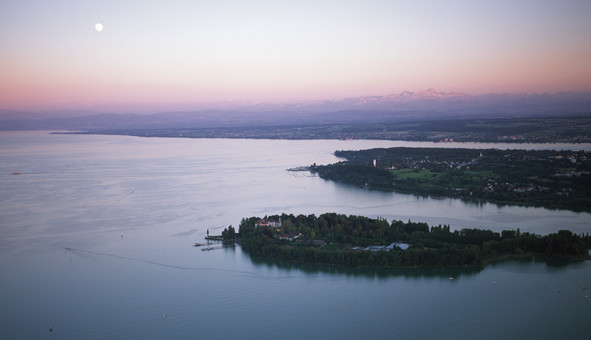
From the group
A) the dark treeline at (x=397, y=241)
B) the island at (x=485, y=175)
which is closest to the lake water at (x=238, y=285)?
the dark treeline at (x=397, y=241)

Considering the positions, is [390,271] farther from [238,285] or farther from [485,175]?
[485,175]

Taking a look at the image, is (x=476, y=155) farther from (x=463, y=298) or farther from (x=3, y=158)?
(x=3, y=158)

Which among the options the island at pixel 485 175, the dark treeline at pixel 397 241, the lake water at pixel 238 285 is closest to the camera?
the lake water at pixel 238 285

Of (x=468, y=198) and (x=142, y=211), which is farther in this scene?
(x=468, y=198)

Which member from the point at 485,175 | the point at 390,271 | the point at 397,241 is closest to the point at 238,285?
the point at 390,271

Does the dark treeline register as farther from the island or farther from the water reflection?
the island

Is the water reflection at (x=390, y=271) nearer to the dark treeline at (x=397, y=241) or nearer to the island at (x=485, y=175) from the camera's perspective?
the dark treeline at (x=397, y=241)

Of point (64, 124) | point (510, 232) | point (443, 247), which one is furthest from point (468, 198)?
point (64, 124)
